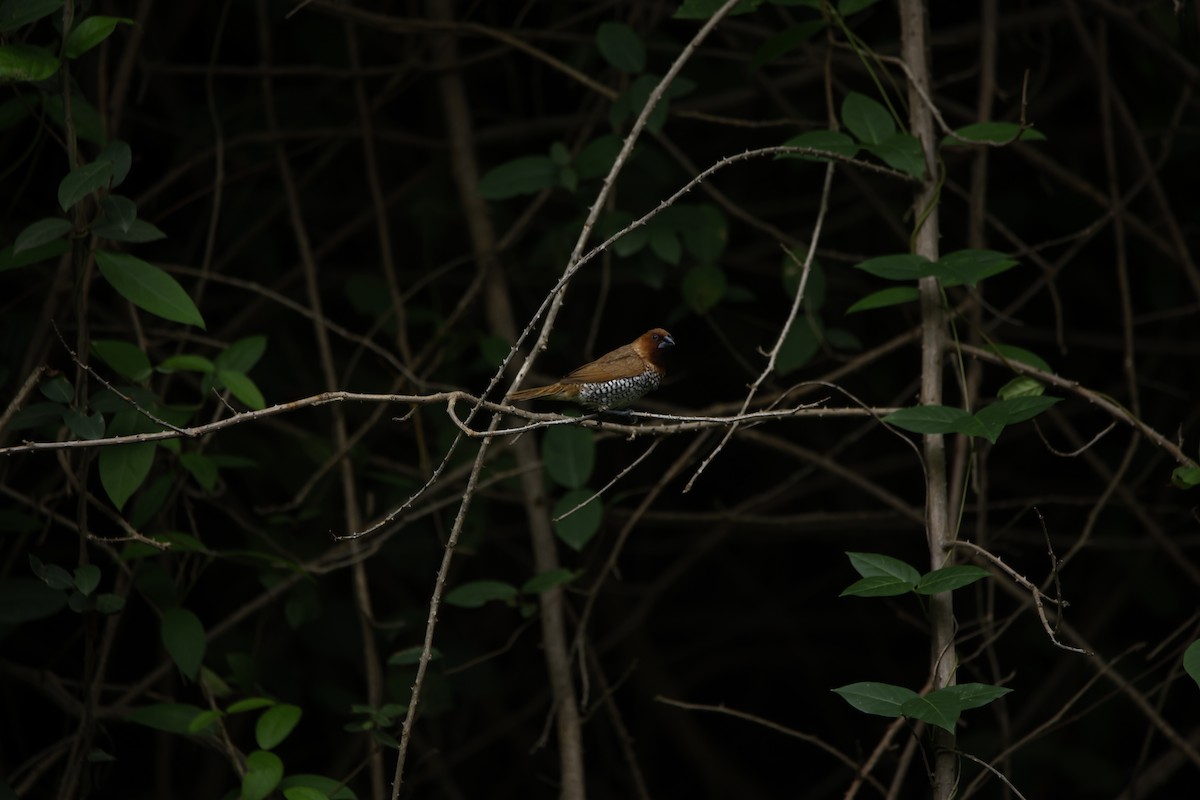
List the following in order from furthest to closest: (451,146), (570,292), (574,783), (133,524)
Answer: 1. (570,292)
2. (451,146)
3. (574,783)
4. (133,524)

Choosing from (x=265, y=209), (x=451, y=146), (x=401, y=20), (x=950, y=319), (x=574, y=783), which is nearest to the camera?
(x=950, y=319)

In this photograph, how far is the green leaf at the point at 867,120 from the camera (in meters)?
2.68

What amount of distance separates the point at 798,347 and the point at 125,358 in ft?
5.55

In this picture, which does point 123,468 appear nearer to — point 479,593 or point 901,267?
point 479,593

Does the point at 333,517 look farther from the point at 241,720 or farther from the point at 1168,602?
the point at 1168,602

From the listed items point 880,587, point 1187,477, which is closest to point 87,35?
point 880,587

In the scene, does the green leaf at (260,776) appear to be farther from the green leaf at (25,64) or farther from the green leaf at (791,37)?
the green leaf at (791,37)

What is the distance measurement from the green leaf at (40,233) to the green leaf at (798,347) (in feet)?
5.76

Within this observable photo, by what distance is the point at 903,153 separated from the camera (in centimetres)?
262

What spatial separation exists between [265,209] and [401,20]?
890mm

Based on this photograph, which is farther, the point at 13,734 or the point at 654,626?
the point at 654,626

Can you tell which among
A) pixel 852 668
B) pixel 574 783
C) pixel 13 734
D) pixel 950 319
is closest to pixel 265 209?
Answer: pixel 13 734

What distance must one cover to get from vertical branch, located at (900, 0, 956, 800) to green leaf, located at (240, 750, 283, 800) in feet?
4.27

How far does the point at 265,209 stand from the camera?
13.7 feet
